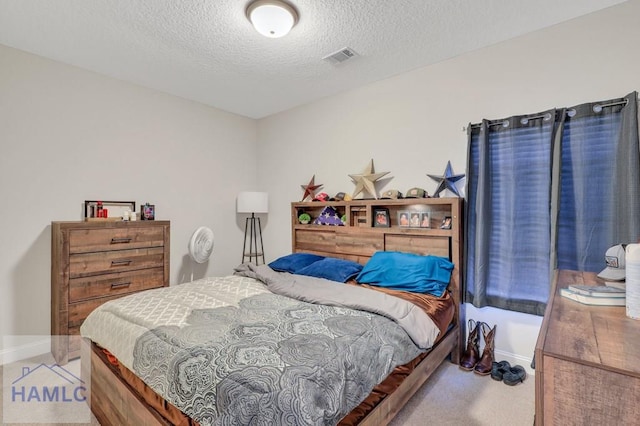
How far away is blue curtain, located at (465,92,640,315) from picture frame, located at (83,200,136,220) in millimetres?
3469

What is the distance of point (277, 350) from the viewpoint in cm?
134

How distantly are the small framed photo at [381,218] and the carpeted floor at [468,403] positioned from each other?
4.57ft

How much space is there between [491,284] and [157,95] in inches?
159

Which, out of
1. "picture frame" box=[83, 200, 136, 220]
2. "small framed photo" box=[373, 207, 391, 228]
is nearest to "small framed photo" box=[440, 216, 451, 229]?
"small framed photo" box=[373, 207, 391, 228]

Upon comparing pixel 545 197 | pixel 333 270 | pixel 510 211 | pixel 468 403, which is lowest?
pixel 468 403

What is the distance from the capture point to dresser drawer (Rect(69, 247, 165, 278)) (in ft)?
8.52

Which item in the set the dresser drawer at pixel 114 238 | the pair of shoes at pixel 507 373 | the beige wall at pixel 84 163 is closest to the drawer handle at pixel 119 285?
the dresser drawer at pixel 114 238

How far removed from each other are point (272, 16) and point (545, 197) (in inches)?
93.9

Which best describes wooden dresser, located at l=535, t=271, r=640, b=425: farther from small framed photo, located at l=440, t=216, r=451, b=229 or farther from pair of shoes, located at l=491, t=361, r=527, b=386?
small framed photo, located at l=440, t=216, r=451, b=229

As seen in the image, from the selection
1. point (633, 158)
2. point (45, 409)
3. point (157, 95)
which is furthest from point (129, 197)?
point (633, 158)

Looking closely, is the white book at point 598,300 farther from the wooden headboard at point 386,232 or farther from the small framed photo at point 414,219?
the small framed photo at point 414,219

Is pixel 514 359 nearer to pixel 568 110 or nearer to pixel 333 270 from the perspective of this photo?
pixel 333 270

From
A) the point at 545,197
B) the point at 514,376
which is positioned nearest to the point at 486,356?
the point at 514,376

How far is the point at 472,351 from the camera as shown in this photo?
97.7 inches
